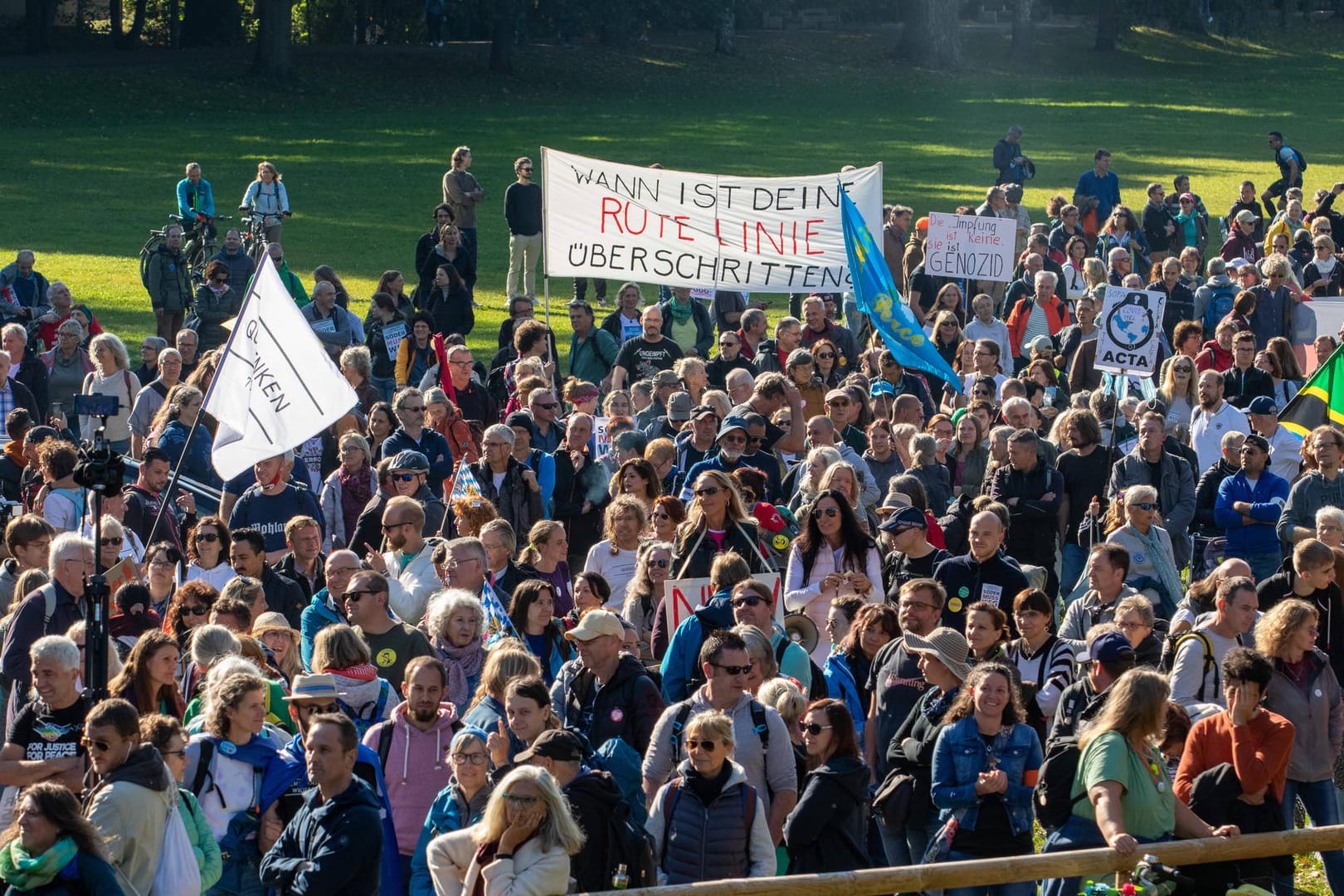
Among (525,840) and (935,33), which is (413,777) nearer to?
(525,840)

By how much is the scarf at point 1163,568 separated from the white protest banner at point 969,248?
32.7 feet

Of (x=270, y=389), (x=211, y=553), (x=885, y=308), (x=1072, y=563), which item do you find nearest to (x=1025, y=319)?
(x=885, y=308)

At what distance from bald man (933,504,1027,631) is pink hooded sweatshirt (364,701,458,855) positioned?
11.3 ft

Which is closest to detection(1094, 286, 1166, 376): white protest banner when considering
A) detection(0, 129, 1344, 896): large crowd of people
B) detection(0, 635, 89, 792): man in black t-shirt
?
detection(0, 129, 1344, 896): large crowd of people

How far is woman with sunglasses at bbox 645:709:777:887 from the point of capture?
7406mm

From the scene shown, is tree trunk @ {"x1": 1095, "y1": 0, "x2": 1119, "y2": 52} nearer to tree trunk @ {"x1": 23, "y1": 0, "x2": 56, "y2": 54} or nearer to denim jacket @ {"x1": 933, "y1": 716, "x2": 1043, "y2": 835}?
tree trunk @ {"x1": 23, "y1": 0, "x2": 56, "y2": 54}

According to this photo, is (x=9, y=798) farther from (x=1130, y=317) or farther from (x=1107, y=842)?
(x=1130, y=317)

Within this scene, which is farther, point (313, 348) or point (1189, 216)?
point (1189, 216)

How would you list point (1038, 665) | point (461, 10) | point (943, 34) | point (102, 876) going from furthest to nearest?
point (943, 34) < point (461, 10) < point (1038, 665) < point (102, 876)

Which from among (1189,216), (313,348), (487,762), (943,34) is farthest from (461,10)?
(487,762)

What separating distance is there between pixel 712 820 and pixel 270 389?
478 cm

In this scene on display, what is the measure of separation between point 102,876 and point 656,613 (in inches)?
175

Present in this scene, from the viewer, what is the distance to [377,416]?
46.6 ft

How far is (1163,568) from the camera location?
11305mm
